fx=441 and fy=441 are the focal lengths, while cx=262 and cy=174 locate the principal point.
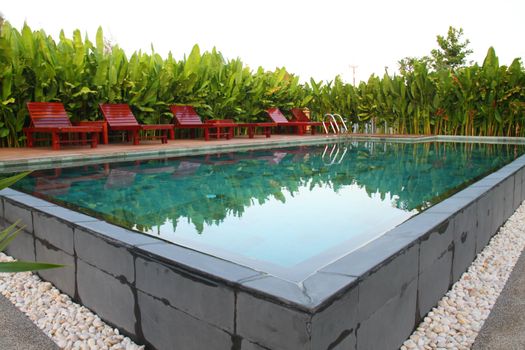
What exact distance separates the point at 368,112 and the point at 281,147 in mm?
5896

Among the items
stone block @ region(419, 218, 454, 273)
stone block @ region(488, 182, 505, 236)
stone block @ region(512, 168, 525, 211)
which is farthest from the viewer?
stone block @ region(512, 168, 525, 211)

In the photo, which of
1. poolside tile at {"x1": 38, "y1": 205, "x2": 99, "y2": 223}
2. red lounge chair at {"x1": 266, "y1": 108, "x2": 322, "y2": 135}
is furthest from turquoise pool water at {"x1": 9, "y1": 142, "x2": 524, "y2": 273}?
red lounge chair at {"x1": 266, "y1": 108, "x2": 322, "y2": 135}

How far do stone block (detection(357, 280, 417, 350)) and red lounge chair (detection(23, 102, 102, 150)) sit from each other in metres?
7.02

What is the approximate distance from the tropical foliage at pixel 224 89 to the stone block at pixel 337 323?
26.1 ft

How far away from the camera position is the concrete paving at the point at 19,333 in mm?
2205

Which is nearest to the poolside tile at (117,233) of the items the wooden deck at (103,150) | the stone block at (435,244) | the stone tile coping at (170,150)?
the stone block at (435,244)

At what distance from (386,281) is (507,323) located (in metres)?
0.99

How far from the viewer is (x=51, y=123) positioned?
8.16m

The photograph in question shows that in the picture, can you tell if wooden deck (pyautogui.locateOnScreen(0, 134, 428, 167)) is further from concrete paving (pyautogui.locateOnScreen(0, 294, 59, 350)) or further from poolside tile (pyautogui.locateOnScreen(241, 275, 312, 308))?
poolside tile (pyautogui.locateOnScreen(241, 275, 312, 308))

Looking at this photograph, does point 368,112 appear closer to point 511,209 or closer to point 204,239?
point 511,209

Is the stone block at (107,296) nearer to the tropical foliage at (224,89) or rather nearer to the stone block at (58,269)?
the stone block at (58,269)

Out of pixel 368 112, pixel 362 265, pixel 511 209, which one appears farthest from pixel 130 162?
pixel 368 112

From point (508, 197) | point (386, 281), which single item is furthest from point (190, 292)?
point (508, 197)

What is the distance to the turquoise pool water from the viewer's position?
111 inches
